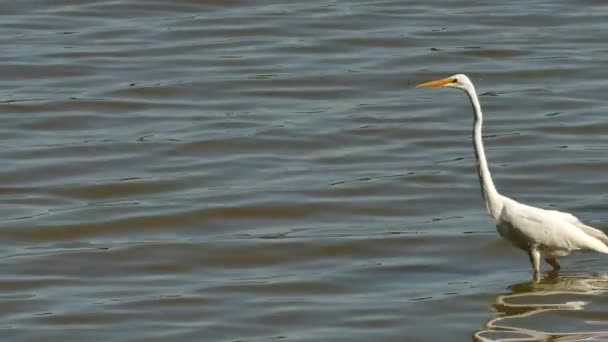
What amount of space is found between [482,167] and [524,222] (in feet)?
1.50

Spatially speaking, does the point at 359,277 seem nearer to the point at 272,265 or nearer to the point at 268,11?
the point at 272,265

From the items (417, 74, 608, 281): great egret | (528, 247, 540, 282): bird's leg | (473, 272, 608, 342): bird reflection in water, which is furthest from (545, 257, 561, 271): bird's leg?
(417, 74, 608, 281): great egret

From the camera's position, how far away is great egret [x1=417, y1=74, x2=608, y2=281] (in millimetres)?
11031

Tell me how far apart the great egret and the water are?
0.35 metres

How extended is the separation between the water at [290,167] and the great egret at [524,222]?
1.16 feet

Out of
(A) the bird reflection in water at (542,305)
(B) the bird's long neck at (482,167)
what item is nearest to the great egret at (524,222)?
(B) the bird's long neck at (482,167)

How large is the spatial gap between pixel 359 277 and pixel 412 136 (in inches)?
167

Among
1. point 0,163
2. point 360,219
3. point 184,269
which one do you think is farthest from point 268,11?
point 184,269

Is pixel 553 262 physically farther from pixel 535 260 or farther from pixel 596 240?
pixel 596 240

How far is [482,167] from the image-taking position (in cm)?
1101

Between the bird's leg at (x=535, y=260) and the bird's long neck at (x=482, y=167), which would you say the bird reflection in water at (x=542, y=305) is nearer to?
the bird's leg at (x=535, y=260)

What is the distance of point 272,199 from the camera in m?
13.7

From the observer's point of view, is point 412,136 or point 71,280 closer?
point 71,280

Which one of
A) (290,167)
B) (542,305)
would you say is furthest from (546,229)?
(290,167)
